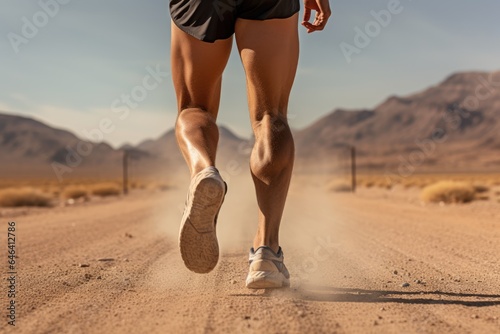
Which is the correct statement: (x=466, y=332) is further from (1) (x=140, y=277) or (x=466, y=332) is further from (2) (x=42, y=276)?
(2) (x=42, y=276)

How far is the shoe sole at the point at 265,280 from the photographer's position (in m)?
2.79

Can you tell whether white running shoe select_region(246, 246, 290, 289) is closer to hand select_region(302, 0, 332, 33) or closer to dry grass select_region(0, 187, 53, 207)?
hand select_region(302, 0, 332, 33)

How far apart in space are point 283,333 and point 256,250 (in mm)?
877

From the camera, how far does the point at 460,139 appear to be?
17662 cm

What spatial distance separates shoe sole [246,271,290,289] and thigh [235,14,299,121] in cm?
86

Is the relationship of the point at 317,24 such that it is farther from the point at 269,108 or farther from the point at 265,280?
the point at 265,280

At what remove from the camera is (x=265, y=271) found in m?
2.81

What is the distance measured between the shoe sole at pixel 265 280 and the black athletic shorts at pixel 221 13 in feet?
4.15

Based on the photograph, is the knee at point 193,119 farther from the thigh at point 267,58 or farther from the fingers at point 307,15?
the fingers at point 307,15

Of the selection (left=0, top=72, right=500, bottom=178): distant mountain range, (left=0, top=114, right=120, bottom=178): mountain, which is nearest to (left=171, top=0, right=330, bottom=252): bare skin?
(left=0, top=72, right=500, bottom=178): distant mountain range

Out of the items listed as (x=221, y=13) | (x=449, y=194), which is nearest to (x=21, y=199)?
(x=449, y=194)

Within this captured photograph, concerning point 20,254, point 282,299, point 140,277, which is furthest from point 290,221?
point 282,299

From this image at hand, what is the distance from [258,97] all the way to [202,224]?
845 mm

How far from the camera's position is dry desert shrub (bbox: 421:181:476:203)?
1905cm
